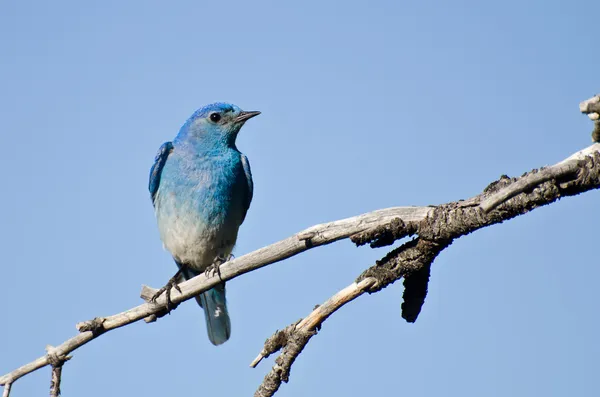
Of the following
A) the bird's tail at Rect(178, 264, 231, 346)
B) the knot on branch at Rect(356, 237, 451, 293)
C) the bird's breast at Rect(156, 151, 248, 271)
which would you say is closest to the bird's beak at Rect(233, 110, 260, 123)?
the bird's breast at Rect(156, 151, 248, 271)

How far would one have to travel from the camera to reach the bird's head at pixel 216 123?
325 inches

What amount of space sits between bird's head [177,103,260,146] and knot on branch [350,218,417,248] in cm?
422

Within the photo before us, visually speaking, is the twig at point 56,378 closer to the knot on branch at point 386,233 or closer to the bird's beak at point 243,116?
the knot on branch at point 386,233

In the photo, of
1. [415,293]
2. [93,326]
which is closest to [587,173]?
[415,293]

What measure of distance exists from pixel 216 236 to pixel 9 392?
130 inches

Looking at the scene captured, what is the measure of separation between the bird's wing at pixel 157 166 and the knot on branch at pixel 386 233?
4327mm

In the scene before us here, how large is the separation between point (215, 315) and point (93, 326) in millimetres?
3377

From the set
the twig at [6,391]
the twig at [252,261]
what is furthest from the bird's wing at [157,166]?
the twig at [6,391]

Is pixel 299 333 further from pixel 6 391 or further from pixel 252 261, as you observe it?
pixel 6 391

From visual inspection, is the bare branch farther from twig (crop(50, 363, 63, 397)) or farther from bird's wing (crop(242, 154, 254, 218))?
bird's wing (crop(242, 154, 254, 218))

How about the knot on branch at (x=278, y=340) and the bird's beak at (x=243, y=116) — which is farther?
the bird's beak at (x=243, y=116)

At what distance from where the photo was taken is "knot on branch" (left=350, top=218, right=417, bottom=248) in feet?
13.9

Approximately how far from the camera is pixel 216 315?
8055mm

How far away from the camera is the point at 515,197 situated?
405cm
